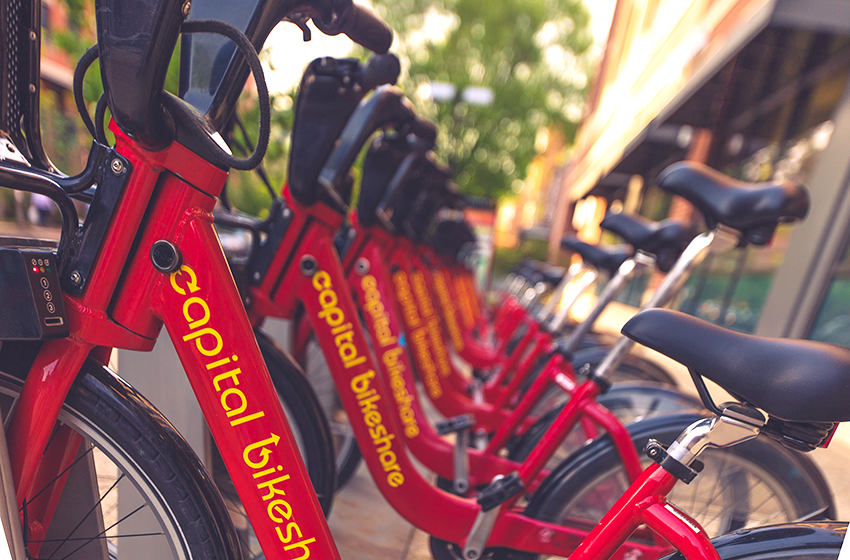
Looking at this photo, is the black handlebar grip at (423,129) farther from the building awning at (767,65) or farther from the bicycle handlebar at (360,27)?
the building awning at (767,65)

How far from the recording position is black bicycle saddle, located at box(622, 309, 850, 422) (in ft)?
→ 2.31

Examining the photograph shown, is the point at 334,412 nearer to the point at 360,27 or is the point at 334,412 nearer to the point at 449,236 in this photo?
the point at 360,27

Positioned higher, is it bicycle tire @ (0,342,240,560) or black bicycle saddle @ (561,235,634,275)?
black bicycle saddle @ (561,235,634,275)

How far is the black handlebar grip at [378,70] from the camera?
1405mm

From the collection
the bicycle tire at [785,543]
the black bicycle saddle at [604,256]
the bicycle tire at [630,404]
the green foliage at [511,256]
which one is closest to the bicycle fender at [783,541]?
the bicycle tire at [785,543]

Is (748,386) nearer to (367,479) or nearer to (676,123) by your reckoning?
(367,479)

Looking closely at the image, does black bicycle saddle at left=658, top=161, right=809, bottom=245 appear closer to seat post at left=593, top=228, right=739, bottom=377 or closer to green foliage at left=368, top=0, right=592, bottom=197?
seat post at left=593, top=228, right=739, bottom=377

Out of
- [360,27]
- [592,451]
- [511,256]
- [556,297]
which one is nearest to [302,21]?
[360,27]

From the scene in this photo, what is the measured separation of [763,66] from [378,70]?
572 cm

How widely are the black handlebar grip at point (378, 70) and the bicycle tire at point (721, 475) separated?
124 centimetres

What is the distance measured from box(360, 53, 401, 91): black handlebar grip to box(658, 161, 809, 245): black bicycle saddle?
98 cm

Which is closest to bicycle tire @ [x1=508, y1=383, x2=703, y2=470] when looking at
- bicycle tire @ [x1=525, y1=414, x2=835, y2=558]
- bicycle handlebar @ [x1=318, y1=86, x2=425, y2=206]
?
bicycle tire @ [x1=525, y1=414, x2=835, y2=558]

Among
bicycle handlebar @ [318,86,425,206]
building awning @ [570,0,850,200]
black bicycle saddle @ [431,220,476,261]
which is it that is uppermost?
building awning @ [570,0,850,200]

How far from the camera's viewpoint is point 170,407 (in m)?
1.41
